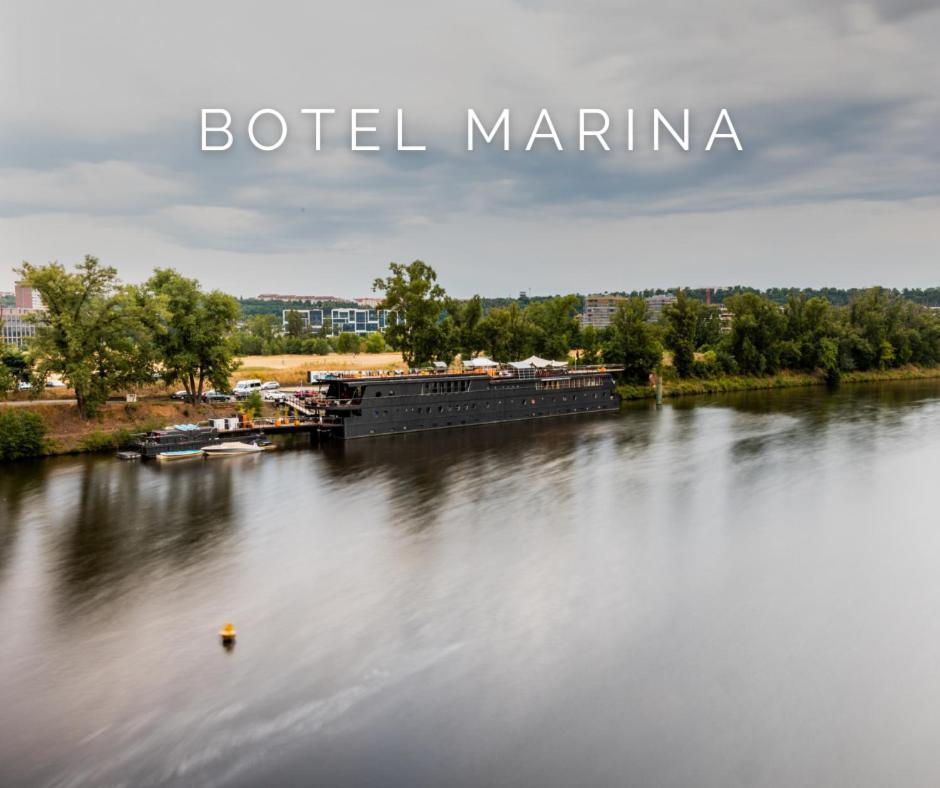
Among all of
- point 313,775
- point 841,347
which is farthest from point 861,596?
point 841,347

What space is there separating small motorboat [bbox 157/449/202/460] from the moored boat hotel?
30.5ft

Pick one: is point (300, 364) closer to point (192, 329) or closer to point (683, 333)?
point (192, 329)

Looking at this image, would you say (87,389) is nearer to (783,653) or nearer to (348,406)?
(348,406)

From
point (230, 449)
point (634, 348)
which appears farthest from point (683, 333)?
point (230, 449)

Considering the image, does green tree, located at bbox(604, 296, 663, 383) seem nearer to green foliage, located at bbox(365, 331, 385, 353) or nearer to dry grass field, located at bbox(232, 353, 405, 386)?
dry grass field, located at bbox(232, 353, 405, 386)

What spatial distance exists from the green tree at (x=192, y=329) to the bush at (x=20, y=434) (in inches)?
361

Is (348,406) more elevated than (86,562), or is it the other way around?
(348,406)

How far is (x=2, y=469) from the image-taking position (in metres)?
42.3

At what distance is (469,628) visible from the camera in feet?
71.5

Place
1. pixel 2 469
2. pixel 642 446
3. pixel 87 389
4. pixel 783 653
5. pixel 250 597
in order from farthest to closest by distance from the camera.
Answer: pixel 642 446 < pixel 87 389 < pixel 2 469 < pixel 250 597 < pixel 783 653

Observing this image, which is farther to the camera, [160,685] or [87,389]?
[87,389]

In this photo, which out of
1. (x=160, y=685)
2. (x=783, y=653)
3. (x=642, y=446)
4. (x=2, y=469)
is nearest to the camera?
(x=160, y=685)

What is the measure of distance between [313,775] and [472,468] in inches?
1123

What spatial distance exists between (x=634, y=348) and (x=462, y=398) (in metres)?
30.4
